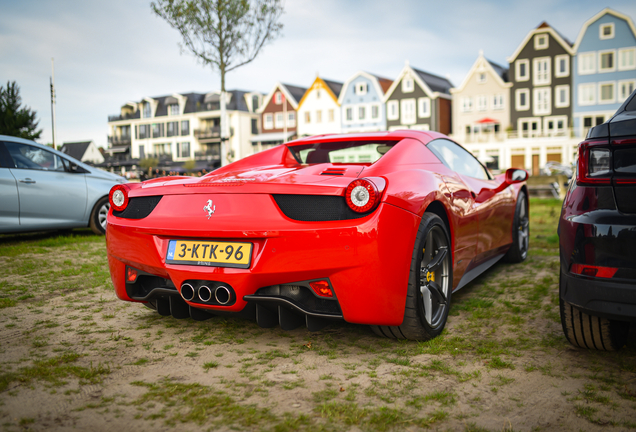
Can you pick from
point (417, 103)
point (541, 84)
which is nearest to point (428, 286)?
point (541, 84)

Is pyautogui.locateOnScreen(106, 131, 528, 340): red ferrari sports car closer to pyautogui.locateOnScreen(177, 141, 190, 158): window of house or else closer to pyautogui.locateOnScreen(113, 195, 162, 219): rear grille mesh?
pyautogui.locateOnScreen(113, 195, 162, 219): rear grille mesh

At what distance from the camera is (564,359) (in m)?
2.86

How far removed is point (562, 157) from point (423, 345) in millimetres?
48290

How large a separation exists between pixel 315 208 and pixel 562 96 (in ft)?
163

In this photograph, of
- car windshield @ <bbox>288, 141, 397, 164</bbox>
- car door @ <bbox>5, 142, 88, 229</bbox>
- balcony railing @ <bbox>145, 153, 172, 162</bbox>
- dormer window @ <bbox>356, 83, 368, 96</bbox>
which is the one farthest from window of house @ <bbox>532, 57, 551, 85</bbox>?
car windshield @ <bbox>288, 141, 397, 164</bbox>

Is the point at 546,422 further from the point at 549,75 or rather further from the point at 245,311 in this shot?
the point at 549,75

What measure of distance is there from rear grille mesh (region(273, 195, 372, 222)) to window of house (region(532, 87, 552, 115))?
49.5 meters

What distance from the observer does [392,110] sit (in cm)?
5262

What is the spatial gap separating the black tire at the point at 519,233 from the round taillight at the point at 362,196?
10.5 ft

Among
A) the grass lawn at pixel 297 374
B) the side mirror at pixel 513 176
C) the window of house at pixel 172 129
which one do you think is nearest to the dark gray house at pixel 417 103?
the window of house at pixel 172 129

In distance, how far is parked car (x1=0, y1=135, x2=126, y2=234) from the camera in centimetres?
686

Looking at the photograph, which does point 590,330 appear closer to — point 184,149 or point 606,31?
point 606,31

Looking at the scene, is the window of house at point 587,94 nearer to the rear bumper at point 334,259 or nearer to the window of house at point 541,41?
the window of house at point 541,41

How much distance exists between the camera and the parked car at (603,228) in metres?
2.37
